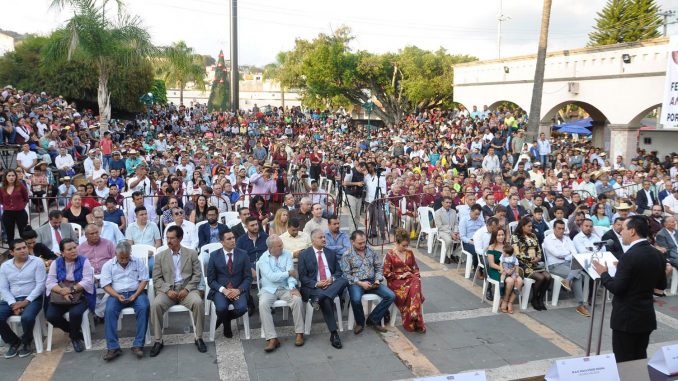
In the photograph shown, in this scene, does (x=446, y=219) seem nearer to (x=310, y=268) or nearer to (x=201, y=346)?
(x=310, y=268)

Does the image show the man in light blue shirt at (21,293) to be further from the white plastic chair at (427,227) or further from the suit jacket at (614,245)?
the suit jacket at (614,245)

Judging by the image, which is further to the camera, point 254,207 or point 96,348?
point 254,207

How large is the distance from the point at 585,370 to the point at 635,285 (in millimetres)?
1642

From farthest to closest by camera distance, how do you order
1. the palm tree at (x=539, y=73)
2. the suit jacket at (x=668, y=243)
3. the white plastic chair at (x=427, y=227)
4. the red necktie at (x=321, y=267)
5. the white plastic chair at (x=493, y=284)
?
the palm tree at (x=539, y=73)
the white plastic chair at (x=427, y=227)
the suit jacket at (x=668, y=243)
the white plastic chair at (x=493, y=284)
the red necktie at (x=321, y=267)

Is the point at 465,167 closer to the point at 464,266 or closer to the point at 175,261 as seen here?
the point at 464,266

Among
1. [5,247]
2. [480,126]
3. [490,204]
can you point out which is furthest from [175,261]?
[480,126]

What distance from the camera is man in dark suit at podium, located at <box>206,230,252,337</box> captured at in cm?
597

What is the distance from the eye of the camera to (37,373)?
518cm

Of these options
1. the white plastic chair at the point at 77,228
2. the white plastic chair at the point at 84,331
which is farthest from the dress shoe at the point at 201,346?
the white plastic chair at the point at 77,228

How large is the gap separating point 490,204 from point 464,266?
1.27 metres

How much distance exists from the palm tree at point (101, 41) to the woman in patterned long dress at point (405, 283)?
12.9m

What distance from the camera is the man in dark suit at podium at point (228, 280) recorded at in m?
5.97

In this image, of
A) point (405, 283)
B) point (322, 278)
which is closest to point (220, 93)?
point (322, 278)

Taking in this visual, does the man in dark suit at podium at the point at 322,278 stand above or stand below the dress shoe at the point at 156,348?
above
